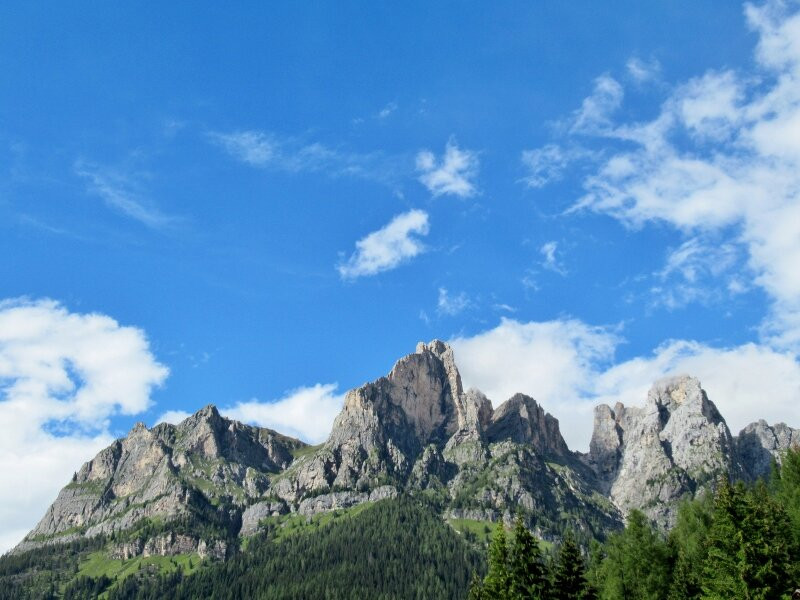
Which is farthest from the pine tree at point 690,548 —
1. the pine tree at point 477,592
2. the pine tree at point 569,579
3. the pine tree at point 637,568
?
the pine tree at point 477,592

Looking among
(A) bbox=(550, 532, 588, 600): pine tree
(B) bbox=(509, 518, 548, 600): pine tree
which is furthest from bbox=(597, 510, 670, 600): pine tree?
(B) bbox=(509, 518, 548, 600): pine tree

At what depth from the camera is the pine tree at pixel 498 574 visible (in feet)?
205

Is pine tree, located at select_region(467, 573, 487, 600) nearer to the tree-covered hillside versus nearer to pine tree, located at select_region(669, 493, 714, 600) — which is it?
the tree-covered hillside

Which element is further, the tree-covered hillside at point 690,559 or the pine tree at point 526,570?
the pine tree at point 526,570

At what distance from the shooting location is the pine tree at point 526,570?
204ft

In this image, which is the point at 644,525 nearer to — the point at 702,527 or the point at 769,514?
the point at 702,527

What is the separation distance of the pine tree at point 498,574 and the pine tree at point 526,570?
0.50 meters

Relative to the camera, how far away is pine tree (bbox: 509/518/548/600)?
6228 cm

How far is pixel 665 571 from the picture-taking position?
79.4 metres

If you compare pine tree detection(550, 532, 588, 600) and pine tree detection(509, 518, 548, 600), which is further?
pine tree detection(550, 532, 588, 600)

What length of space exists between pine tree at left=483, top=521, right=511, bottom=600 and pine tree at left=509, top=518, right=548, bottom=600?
504 millimetres

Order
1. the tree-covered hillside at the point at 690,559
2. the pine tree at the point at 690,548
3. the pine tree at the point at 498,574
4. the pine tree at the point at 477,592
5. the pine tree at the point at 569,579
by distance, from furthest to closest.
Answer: the pine tree at the point at 690,548, the pine tree at the point at 477,592, the pine tree at the point at 569,579, the pine tree at the point at 498,574, the tree-covered hillside at the point at 690,559

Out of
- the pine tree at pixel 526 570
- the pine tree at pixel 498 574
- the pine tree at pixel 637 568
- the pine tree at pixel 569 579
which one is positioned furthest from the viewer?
the pine tree at pixel 637 568

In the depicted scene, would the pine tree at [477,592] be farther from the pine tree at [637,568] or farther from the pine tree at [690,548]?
the pine tree at [637,568]
